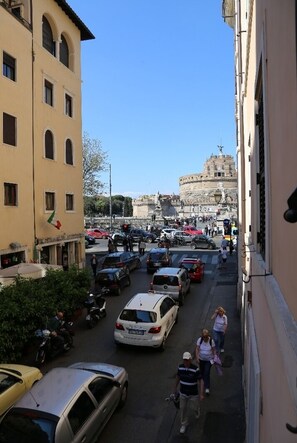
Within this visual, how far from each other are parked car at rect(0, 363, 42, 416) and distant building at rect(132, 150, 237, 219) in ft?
271

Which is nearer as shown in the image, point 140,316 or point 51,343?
point 51,343

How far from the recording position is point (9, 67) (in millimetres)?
20125

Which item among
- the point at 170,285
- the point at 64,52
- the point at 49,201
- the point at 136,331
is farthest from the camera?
the point at 64,52

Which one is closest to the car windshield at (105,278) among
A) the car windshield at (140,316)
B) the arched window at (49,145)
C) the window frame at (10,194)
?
the window frame at (10,194)

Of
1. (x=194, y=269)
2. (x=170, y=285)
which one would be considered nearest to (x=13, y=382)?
(x=170, y=285)

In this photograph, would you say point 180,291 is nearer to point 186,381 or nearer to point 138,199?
point 186,381

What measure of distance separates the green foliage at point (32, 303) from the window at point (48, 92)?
1213 cm

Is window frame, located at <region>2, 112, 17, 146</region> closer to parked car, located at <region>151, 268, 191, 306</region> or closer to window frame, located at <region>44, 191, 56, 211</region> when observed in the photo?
window frame, located at <region>44, 191, 56, 211</region>

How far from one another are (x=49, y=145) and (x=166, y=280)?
35.4 ft

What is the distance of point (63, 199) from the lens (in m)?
25.7

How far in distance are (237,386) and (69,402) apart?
5.12 m

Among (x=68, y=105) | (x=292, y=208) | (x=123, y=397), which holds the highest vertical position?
(x=68, y=105)

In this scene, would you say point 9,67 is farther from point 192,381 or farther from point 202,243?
point 202,243

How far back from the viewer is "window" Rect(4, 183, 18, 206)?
64.6 feet
